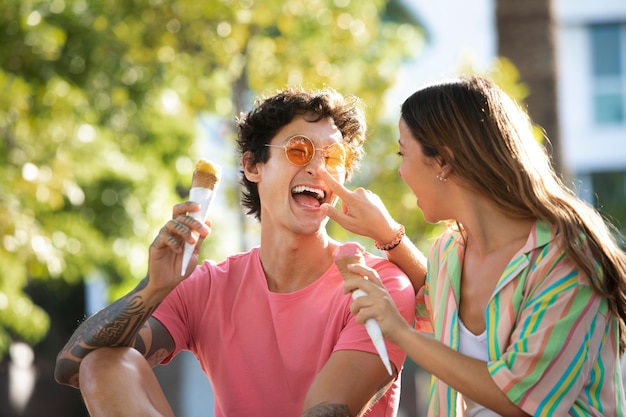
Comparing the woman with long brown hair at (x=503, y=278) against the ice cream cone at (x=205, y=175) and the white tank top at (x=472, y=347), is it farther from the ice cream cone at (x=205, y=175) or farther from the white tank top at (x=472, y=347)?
the ice cream cone at (x=205, y=175)

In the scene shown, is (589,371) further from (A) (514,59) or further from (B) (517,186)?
(A) (514,59)

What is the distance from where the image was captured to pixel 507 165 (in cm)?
359

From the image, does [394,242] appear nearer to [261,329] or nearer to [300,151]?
[300,151]

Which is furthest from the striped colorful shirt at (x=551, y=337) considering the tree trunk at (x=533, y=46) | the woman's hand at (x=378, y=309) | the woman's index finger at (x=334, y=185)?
the tree trunk at (x=533, y=46)

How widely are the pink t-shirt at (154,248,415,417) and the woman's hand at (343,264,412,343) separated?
0.56 m

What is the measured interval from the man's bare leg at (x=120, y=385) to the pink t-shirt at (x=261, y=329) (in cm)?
32

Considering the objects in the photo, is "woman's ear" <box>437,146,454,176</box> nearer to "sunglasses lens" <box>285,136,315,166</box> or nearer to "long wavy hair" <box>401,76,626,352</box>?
"long wavy hair" <box>401,76,626,352</box>

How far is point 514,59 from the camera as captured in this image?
8719 mm

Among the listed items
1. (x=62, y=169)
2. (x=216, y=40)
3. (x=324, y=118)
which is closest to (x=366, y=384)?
(x=324, y=118)

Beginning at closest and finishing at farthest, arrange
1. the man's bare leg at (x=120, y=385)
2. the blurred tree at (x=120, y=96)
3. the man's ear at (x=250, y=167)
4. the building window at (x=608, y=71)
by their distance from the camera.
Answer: the man's bare leg at (x=120, y=385) → the man's ear at (x=250, y=167) → the blurred tree at (x=120, y=96) → the building window at (x=608, y=71)

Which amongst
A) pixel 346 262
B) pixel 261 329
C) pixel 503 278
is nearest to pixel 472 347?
pixel 503 278

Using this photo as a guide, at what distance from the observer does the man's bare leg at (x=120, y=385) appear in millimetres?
3926

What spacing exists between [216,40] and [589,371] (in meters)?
6.69

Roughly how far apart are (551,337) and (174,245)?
53.3 inches
